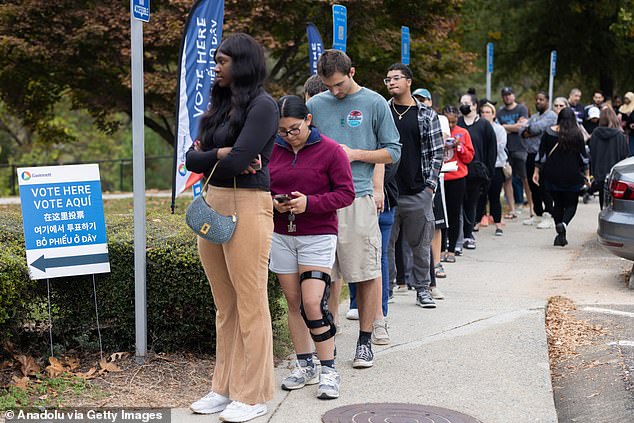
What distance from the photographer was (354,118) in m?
6.22

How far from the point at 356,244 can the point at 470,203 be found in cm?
631

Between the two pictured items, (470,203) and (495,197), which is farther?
(495,197)

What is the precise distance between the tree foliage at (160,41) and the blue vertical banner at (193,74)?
7981 millimetres

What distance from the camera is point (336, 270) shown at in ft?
20.6

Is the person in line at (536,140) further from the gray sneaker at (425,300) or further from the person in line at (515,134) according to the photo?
the gray sneaker at (425,300)

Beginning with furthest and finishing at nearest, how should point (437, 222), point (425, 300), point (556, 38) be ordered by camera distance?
point (556, 38) < point (437, 222) < point (425, 300)

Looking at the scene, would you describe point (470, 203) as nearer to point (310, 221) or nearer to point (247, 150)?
point (310, 221)

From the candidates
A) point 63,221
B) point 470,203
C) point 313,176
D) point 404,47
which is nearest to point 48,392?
point 63,221

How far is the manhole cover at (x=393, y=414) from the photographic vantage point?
509 cm

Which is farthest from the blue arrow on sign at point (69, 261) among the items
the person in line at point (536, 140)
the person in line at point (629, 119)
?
the person in line at point (629, 119)

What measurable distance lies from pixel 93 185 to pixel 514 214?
10865 millimetres

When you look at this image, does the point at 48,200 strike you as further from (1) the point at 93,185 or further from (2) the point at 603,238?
(2) the point at 603,238

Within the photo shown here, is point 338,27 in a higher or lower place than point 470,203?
higher

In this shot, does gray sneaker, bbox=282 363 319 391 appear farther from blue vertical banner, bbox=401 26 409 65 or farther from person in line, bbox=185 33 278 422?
blue vertical banner, bbox=401 26 409 65
